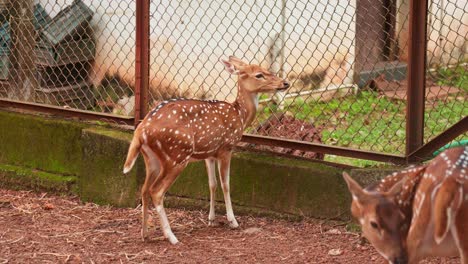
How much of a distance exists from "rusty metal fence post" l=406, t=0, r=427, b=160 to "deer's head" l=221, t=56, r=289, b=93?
3.43 ft

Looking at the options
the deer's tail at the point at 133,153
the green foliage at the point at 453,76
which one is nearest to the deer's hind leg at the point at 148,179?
the deer's tail at the point at 133,153

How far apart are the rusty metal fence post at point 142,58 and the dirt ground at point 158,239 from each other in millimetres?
834

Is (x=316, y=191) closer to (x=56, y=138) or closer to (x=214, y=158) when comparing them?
(x=214, y=158)

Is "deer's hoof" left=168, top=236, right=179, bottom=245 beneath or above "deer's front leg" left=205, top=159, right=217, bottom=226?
beneath

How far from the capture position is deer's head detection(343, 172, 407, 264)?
17.1 ft

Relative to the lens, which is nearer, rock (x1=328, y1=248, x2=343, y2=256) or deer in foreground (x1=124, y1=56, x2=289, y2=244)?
rock (x1=328, y1=248, x2=343, y2=256)

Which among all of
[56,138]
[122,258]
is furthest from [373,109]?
[122,258]

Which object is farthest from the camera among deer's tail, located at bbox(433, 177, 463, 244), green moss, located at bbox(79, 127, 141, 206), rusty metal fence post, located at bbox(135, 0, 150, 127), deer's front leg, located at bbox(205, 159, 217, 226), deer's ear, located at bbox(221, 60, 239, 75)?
green moss, located at bbox(79, 127, 141, 206)

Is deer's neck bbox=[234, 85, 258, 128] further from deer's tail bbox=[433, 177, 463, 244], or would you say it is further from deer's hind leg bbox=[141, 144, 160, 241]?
deer's tail bbox=[433, 177, 463, 244]

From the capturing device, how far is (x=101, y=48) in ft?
31.6

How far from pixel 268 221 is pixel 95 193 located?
1513 mm

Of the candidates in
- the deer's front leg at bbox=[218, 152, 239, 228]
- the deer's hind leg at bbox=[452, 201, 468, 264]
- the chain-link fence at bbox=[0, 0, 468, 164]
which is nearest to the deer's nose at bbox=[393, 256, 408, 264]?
the deer's hind leg at bbox=[452, 201, 468, 264]

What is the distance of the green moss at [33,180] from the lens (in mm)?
8133

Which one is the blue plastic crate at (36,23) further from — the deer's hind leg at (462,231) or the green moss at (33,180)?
the deer's hind leg at (462,231)
